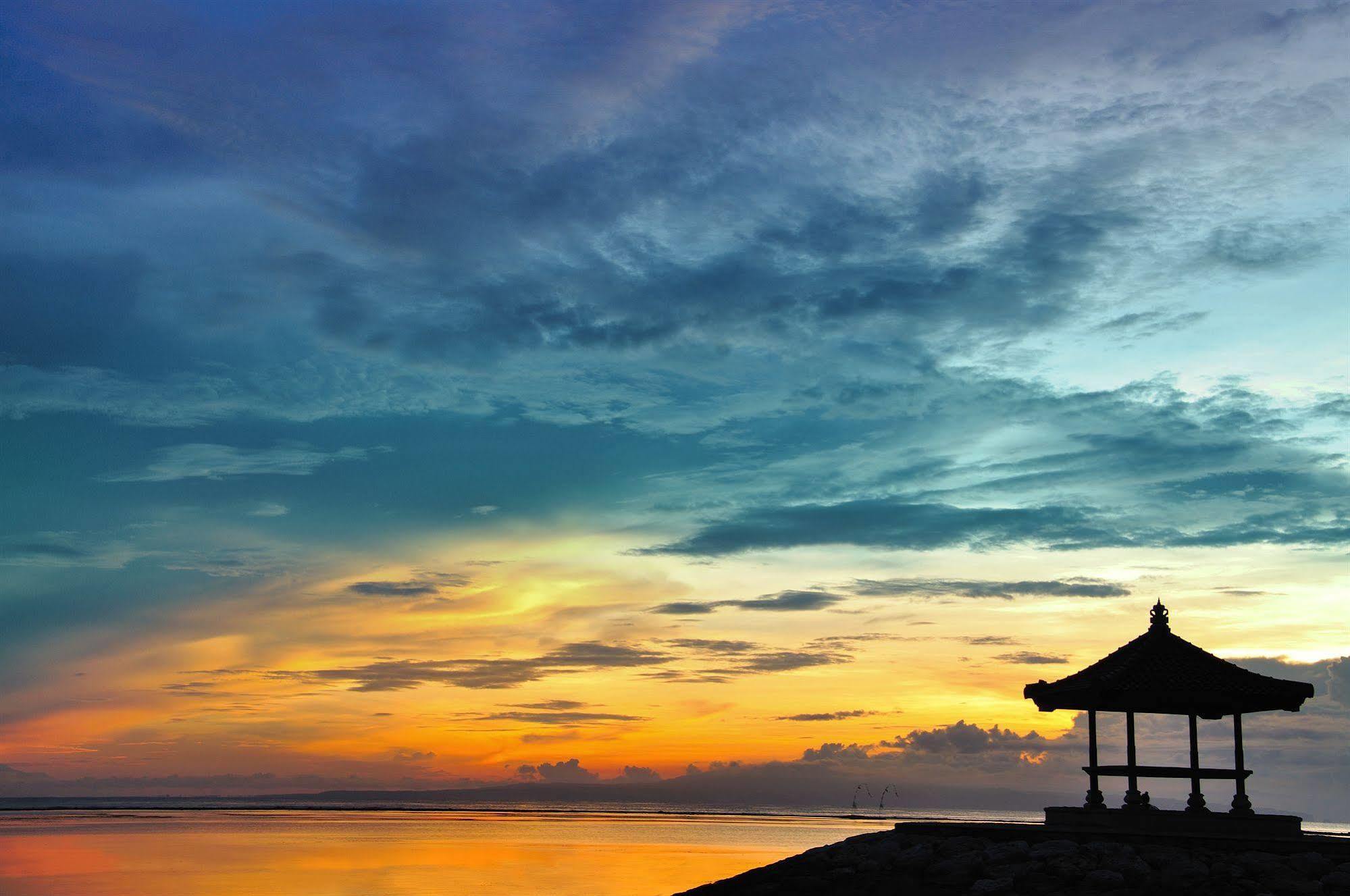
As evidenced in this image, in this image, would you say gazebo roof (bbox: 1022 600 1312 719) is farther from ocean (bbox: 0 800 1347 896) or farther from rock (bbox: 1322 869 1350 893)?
ocean (bbox: 0 800 1347 896)

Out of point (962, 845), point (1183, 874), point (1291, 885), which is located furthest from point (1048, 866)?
point (1291, 885)

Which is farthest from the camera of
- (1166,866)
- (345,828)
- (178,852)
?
(345,828)

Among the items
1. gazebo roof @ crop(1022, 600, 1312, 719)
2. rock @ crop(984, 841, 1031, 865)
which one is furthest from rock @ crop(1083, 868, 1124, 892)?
gazebo roof @ crop(1022, 600, 1312, 719)

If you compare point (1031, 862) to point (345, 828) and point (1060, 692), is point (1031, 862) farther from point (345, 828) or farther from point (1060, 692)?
point (345, 828)

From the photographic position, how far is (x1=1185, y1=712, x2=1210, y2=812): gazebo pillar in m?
28.1

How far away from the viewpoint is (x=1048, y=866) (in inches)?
978

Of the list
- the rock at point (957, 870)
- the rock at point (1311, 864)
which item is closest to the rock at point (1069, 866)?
the rock at point (957, 870)

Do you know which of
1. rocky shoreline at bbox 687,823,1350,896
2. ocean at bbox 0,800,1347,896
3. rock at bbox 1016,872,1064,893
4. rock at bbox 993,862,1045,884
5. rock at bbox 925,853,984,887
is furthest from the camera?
ocean at bbox 0,800,1347,896

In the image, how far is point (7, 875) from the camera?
48.9 metres

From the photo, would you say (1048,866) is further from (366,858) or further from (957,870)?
(366,858)

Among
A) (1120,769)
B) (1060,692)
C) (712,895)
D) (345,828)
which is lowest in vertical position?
(345,828)

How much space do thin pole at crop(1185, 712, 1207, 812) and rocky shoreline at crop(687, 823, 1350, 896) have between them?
2748 millimetres

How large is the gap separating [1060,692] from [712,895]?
390 inches

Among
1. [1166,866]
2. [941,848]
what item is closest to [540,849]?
[941,848]
